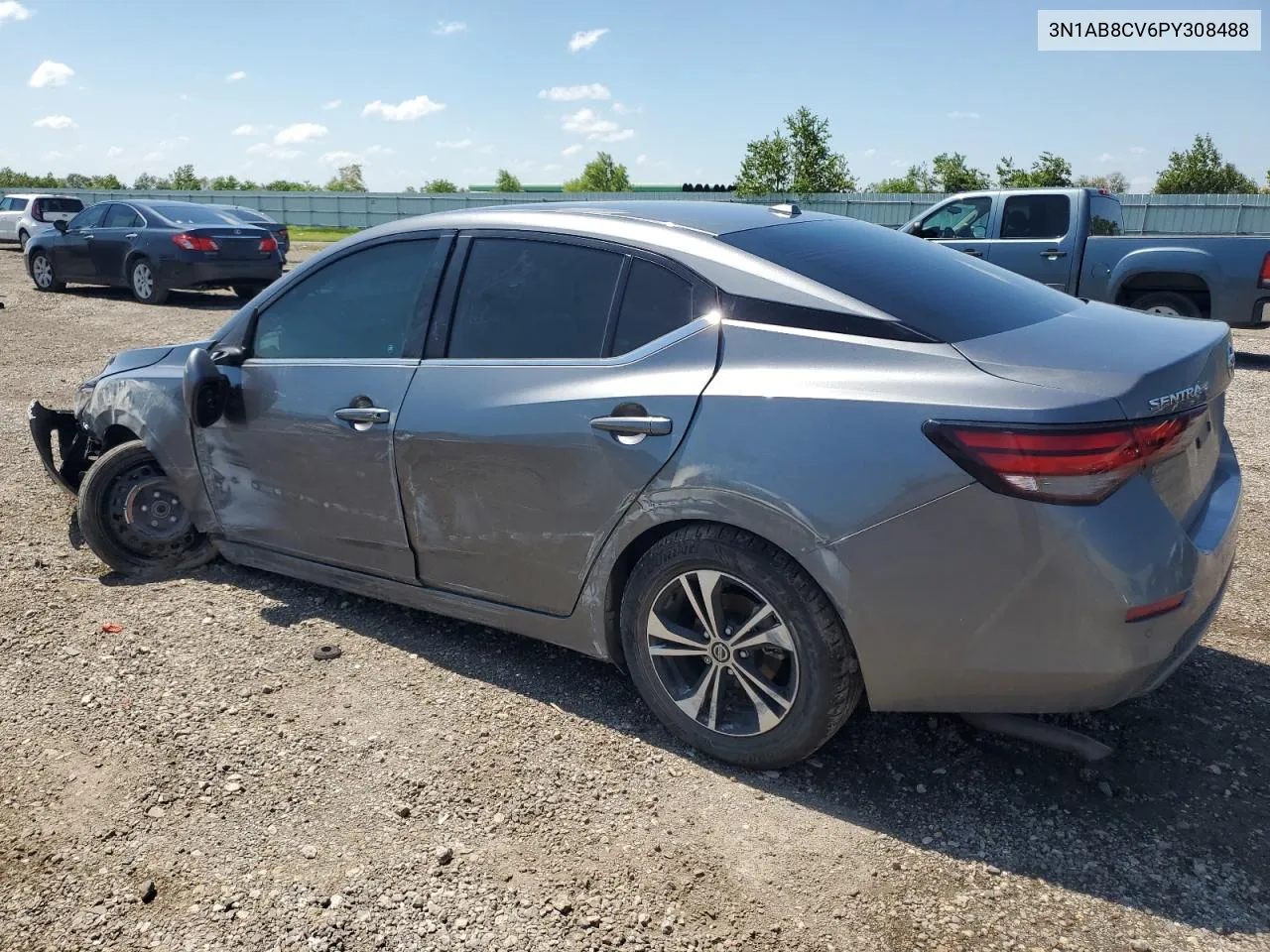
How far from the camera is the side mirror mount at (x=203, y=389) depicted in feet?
13.4

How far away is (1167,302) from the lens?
10.5 m

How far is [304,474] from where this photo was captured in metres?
3.95

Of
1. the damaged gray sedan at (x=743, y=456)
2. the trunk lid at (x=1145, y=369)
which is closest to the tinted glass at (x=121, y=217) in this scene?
the damaged gray sedan at (x=743, y=456)

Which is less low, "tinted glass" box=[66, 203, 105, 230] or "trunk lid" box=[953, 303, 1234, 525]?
"tinted glass" box=[66, 203, 105, 230]

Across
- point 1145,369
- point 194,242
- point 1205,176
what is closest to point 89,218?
point 194,242

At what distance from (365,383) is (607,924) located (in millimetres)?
2144

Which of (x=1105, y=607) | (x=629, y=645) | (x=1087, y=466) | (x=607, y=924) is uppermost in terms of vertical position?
(x=1087, y=466)

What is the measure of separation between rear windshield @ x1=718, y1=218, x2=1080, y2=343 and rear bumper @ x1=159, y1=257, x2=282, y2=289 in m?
13.2

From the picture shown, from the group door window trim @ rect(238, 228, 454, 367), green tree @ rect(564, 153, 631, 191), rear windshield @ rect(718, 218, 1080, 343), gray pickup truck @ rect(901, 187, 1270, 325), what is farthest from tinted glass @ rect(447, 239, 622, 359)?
green tree @ rect(564, 153, 631, 191)

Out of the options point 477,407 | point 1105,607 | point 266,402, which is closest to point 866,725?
point 1105,607

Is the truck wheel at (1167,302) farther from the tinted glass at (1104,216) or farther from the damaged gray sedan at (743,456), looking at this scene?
the damaged gray sedan at (743,456)

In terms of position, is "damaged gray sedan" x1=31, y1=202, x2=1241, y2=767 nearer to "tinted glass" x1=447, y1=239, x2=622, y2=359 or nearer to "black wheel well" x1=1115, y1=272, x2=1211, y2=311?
"tinted glass" x1=447, y1=239, x2=622, y2=359

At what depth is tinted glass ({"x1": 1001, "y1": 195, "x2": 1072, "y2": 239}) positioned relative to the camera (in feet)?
35.9

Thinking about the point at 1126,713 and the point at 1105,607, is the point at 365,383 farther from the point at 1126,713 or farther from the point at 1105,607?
the point at 1126,713
